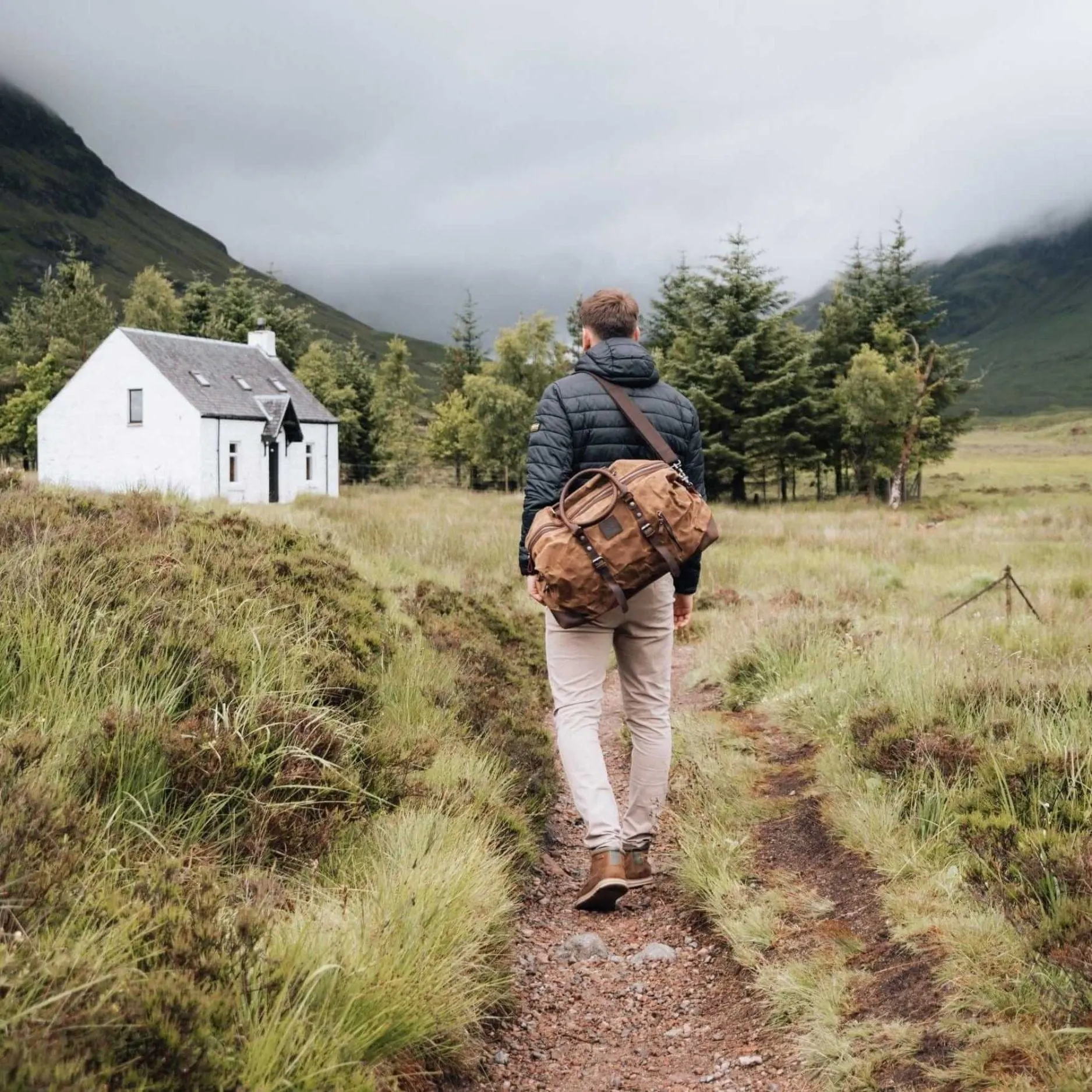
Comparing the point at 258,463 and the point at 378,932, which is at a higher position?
the point at 258,463

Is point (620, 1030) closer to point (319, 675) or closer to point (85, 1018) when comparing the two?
point (85, 1018)

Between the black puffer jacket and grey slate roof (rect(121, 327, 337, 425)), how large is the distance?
109 ft

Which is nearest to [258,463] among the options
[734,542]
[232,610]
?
[734,542]

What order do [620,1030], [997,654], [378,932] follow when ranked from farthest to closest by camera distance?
1. [997,654]
2. [620,1030]
3. [378,932]

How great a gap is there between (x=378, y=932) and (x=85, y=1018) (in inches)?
38.2

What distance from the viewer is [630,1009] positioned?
342 centimetres

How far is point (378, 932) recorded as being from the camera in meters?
2.79

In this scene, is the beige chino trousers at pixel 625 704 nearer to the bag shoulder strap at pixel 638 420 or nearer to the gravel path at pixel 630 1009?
the gravel path at pixel 630 1009

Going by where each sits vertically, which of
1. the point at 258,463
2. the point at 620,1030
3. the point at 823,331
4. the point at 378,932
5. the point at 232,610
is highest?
the point at 823,331

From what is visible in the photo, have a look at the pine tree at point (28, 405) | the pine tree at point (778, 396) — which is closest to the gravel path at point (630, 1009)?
the pine tree at point (778, 396)

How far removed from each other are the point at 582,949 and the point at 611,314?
2.77 meters

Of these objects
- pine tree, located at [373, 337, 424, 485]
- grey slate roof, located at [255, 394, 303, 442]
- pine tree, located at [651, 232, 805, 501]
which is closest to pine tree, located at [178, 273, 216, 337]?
pine tree, located at [373, 337, 424, 485]

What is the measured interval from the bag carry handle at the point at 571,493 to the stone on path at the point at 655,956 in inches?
69.7

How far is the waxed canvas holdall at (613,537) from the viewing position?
3766mm
